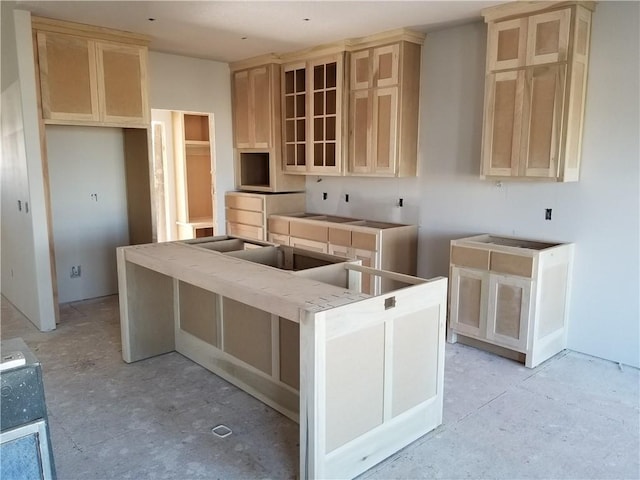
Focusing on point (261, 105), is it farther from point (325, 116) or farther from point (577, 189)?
point (577, 189)

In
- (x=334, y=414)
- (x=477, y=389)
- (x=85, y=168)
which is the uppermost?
(x=85, y=168)

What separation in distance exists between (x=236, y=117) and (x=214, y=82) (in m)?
0.48

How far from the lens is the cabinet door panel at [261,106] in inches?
220

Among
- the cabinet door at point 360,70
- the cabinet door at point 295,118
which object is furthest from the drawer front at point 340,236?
the cabinet door at point 360,70

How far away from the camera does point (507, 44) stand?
144 inches

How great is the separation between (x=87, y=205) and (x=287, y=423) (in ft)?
11.8

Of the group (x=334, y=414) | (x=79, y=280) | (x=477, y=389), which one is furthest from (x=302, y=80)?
(x=334, y=414)

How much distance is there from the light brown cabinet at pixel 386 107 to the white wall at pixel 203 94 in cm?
193

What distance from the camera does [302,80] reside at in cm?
540

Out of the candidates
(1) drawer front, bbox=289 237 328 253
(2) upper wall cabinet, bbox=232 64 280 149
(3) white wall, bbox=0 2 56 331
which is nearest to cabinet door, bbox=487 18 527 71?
(1) drawer front, bbox=289 237 328 253

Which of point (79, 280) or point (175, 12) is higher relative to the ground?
point (175, 12)

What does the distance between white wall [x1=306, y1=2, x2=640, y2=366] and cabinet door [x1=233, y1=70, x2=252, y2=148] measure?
217 centimetres

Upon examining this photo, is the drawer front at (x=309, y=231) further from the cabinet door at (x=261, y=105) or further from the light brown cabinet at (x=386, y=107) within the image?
the cabinet door at (x=261, y=105)

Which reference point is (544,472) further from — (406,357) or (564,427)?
(406,357)
